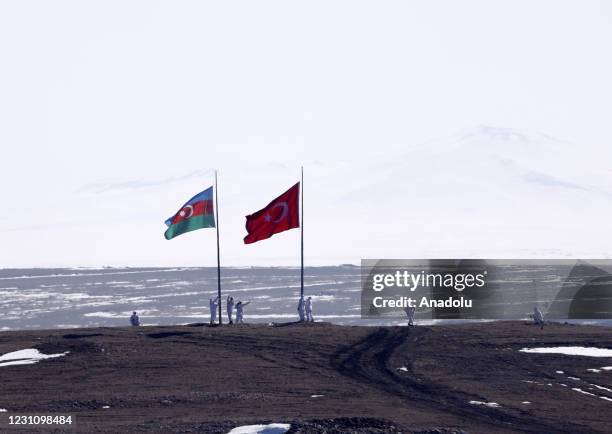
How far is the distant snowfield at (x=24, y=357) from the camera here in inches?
1870

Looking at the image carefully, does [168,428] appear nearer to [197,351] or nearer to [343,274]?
[197,351]

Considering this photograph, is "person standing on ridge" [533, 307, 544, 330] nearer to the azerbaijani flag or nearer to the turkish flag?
the turkish flag

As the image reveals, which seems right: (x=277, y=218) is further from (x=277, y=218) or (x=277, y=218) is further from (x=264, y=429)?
(x=264, y=429)

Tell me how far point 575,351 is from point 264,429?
66.9 ft

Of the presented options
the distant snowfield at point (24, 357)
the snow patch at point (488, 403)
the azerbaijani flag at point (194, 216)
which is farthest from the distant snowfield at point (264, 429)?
the azerbaijani flag at point (194, 216)

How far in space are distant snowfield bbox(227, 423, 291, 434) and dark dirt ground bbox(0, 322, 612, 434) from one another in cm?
45

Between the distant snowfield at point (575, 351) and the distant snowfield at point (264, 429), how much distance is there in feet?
62.2

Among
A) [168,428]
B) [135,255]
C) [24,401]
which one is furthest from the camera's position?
[135,255]

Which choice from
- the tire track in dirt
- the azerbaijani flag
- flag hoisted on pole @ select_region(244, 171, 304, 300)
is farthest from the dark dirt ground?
the azerbaijani flag

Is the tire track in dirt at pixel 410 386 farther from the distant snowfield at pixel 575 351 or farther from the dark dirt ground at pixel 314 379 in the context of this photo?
the distant snowfield at pixel 575 351

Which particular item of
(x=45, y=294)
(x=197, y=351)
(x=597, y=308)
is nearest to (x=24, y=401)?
(x=197, y=351)

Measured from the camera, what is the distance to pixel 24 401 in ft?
130

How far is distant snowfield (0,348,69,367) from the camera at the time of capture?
47.5 meters

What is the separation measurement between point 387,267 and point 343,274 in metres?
5.96
